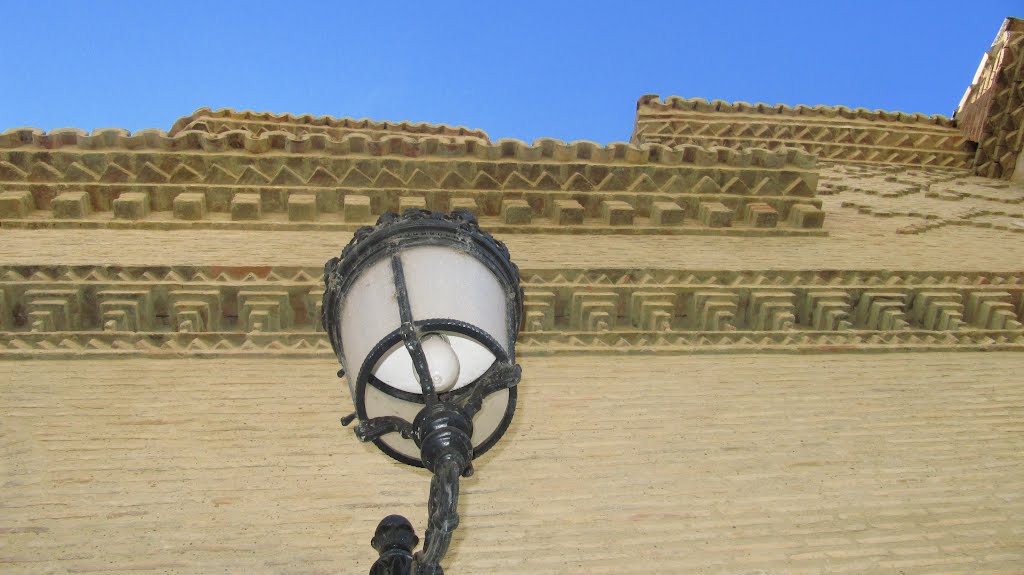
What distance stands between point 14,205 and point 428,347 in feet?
16.4

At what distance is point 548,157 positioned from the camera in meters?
6.91

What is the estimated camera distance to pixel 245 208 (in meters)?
6.16

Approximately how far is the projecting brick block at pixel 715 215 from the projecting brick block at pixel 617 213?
61cm

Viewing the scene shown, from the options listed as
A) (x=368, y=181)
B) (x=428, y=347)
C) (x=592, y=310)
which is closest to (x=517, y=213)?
(x=368, y=181)

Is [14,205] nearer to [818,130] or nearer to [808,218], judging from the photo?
[808,218]

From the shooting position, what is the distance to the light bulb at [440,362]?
2109 millimetres

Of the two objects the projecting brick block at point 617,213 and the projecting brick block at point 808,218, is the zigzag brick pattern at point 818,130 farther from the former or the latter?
the projecting brick block at point 617,213

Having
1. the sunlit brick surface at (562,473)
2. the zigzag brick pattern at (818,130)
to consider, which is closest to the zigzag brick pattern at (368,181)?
the sunlit brick surface at (562,473)

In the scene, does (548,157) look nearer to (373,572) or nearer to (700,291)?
(700,291)

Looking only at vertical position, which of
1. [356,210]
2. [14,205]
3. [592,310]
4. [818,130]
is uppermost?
[818,130]

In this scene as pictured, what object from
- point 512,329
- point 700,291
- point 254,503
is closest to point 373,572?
point 512,329

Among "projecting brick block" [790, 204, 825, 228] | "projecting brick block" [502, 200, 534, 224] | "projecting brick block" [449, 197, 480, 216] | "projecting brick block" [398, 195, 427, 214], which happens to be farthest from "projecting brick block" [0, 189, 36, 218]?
"projecting brick block" [790, 204, 825, 228]

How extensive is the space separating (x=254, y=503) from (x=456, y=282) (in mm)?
1799

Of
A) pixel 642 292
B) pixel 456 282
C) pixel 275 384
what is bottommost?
pixel 275 384
